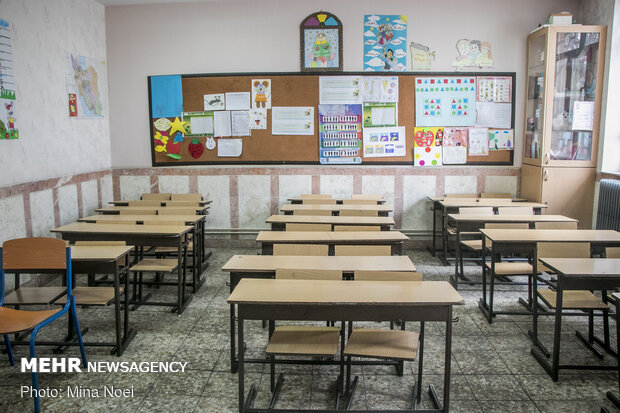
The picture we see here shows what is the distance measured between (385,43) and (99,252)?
194 inches

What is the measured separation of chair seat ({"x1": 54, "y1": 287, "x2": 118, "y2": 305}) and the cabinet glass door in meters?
5.55

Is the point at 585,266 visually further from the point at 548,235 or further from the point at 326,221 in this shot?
the point at 326,221

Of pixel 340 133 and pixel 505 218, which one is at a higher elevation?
pixel 340 133

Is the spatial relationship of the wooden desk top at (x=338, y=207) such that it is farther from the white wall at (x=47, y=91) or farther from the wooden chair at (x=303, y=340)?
the white wall at (x=47, y=91)

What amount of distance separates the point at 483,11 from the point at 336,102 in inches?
95.1

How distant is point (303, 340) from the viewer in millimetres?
3062

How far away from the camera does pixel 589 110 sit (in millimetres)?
6367

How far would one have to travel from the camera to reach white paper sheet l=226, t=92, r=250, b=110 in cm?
720

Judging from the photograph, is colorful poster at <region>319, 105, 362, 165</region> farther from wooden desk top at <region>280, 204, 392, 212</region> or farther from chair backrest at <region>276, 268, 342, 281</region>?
chair backrest at <region>276, 268, 342, 281</region>

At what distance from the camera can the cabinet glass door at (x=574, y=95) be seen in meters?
6.32

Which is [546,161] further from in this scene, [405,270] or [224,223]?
[224,223]

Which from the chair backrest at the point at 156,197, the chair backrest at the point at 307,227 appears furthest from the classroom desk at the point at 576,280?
the chair backrest at the point at 156,197

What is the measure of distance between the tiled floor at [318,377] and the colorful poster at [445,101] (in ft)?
11.3

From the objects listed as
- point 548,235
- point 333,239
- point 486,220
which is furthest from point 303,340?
point 486,220
